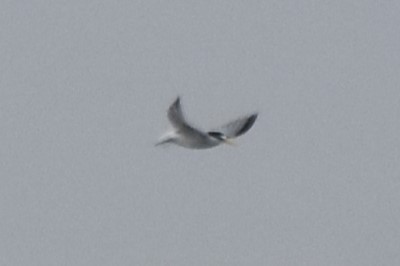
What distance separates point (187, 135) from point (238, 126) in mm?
5224

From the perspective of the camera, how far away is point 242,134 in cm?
3322

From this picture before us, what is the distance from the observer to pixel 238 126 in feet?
111

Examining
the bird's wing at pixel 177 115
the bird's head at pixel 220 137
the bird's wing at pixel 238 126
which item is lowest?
the bird's wing at pixel 177 115

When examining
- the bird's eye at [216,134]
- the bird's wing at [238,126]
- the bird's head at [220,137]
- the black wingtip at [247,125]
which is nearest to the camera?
the bird's head at [220,137]

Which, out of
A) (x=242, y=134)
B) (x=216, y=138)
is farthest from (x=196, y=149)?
(x=242, y=134)

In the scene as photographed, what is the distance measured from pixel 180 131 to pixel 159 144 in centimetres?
173

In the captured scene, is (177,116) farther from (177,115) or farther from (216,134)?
(216,134)

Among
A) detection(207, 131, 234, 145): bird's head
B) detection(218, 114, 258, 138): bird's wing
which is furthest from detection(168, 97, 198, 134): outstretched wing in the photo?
detection(218, 114, 258, 138): bird's wing

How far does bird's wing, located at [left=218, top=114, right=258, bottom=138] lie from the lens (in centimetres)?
3312

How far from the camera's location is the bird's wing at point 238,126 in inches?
1304

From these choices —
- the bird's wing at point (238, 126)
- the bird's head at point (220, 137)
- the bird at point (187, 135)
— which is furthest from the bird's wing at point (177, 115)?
the bird's wing at point (238, 126)

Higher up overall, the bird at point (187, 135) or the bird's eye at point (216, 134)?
the bird's eye at point (216, 134)

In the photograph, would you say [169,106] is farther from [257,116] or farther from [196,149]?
[257,116]

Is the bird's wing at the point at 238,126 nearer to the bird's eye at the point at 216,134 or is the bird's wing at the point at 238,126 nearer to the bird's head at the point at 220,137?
the bird's eye at the point at 216,134
